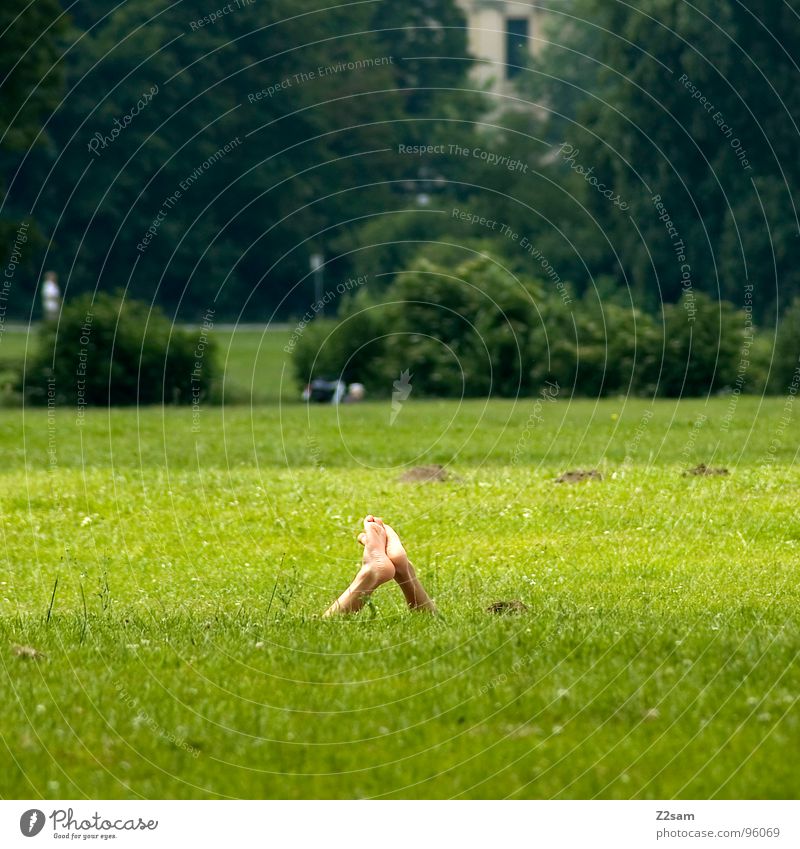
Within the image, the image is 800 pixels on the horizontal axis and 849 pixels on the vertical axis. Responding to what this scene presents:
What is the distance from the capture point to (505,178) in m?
66.6

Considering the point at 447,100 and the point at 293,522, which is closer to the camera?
the point at 293,522

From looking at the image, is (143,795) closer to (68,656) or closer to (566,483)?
(68,656)

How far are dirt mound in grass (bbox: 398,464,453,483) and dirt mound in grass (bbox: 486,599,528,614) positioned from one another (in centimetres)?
714

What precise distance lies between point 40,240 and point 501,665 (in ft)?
136

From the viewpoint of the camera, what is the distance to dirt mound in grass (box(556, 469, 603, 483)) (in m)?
16.6

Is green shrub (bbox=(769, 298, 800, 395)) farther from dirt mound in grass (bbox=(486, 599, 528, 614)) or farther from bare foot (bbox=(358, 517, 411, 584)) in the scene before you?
bare foot (bbox=(358, 517, 411, 584))

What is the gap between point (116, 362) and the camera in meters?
32.4

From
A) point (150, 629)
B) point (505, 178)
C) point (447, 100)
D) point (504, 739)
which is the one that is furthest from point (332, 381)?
point (447, 100)

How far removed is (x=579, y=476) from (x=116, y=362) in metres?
17.6

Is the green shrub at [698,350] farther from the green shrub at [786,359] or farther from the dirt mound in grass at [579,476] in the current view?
the dirt mound in grass at [579,476]

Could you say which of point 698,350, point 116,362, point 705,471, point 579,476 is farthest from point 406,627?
point 698,350

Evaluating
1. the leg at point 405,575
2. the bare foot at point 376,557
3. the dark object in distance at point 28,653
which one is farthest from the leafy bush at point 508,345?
the dark object in distance at point 28,653

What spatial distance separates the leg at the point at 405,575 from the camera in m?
9.66

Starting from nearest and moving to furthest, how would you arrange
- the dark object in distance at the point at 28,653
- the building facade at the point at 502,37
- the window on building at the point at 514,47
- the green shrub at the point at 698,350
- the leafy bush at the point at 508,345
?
the dark object in distance at the point at 28,653, the green shrub at the point at 698,350, the leafy bush at the point at 508,345, the building facade at the point at 502,37, the window on building at the point at 514,47
